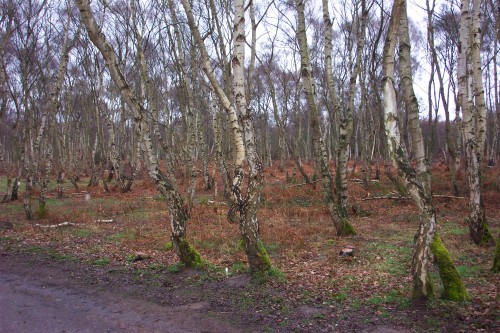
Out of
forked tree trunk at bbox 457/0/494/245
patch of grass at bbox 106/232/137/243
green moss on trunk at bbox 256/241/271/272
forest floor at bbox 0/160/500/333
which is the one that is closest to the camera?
forest floor at bbox 0/160/500/333

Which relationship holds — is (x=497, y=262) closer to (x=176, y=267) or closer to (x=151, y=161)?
(x=176, y=267)

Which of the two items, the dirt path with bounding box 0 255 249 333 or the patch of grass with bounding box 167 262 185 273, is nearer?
the dirt path with bounding box 0 255 249 333

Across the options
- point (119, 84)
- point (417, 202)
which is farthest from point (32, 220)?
point (417, 202)

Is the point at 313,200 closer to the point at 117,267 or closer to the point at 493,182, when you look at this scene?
the point at 493,182

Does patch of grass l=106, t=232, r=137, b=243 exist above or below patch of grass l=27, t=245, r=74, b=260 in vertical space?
above

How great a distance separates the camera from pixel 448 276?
484 centimetres

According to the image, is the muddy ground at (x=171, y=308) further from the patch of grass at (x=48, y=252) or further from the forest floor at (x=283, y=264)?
the patch of grass at (x=48, y=252)


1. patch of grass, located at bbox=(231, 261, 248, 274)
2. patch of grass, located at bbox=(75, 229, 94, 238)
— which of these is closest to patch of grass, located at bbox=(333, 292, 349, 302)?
patch of grass, located at bbox=(231, 261, 248, 274)

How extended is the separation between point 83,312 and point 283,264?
3505mm

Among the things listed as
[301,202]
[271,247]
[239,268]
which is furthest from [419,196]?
[301,202]

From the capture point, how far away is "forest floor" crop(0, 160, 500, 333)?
15.4 feet

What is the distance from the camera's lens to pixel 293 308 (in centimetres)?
511

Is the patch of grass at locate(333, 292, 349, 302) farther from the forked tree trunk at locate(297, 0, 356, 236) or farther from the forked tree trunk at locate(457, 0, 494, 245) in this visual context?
the forked tree trunk at locate(457, 0, 494, 245)

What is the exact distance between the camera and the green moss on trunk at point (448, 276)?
4.77 metres
